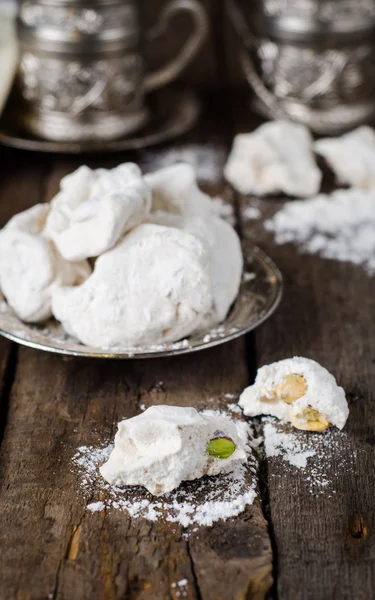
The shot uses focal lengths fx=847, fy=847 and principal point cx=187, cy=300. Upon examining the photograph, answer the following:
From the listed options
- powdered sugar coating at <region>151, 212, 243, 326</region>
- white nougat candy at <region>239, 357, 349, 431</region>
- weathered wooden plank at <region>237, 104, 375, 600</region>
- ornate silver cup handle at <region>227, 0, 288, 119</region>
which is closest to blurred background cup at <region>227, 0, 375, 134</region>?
ornate silver cup handle at <region>227, 0, 288, 119</region>

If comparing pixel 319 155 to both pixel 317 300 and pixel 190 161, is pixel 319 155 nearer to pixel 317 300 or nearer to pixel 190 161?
pixel 190 161

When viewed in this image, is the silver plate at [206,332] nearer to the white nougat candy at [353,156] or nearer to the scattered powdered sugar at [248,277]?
the scattered powdered sugar at [248,277]

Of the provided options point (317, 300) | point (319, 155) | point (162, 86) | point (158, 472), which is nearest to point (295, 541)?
point (158, 472)

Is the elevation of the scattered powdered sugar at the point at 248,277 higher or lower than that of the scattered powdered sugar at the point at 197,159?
higher

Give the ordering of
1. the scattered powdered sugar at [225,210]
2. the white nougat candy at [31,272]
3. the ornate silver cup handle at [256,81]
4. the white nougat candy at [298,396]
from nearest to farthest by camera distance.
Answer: the white nougat candy at [298,396]
the white nougat candy at [31,272]
the scattered powdered sugar at [225,210]
the ornate silver cup handle at [256,81]

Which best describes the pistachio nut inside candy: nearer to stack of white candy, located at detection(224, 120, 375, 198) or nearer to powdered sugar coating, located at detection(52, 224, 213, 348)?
powdered sugar coating, located at detection(52, 224, 213, 348)

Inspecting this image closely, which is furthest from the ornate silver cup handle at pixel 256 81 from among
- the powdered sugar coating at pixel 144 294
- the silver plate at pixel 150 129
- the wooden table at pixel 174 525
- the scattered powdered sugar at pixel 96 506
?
the scattered powdered sugar at pixel 96 506

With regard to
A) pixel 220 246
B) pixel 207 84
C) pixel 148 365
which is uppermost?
pixel 220 246
